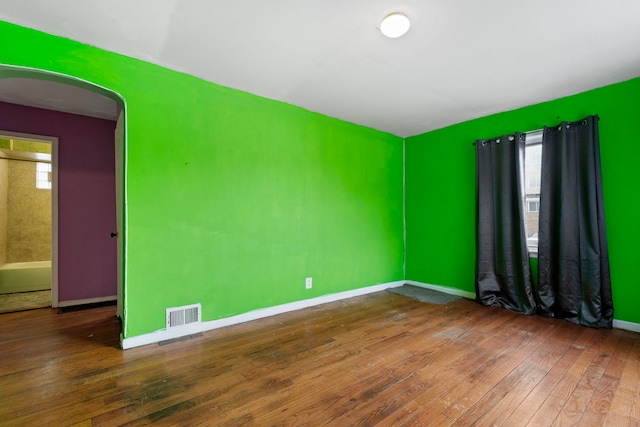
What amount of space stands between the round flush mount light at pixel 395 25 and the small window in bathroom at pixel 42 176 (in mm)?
6937

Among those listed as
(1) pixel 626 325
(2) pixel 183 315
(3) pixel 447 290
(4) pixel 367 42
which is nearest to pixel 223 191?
(2) pixel 183 315

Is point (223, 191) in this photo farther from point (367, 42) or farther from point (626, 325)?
point (626, 325)

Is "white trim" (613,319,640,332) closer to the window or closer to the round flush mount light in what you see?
the window

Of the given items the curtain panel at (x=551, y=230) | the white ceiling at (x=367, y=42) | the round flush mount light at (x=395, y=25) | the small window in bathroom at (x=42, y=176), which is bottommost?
the curtain panel at (x=551, y=230)

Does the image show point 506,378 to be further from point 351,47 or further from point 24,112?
point 24,112

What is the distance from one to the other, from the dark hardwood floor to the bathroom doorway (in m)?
2.15

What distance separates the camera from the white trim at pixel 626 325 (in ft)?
8.65

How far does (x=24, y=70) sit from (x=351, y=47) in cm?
241

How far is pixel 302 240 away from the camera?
11.3 feet

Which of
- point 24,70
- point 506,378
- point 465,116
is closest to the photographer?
point 506,378

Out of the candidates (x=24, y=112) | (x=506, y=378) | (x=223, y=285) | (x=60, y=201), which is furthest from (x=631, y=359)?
(x=24, y=112)

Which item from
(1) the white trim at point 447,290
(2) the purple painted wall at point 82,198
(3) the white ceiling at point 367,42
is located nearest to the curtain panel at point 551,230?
(1) the white trim at point 447,290

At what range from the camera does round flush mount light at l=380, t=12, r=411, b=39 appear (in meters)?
1.86

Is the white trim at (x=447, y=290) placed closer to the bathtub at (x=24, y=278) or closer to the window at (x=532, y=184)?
the window at (x=532, y=184)
